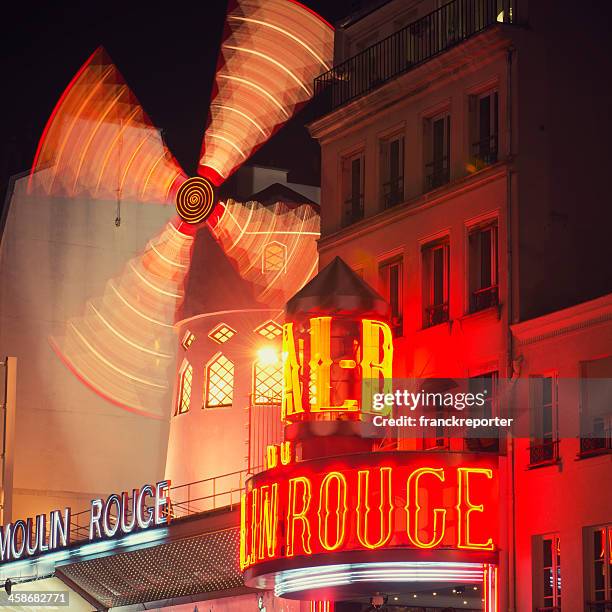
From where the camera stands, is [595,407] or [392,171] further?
[392,171]

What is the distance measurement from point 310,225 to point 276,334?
220cm

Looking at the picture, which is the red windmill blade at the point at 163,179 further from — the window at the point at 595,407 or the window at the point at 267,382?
the window at the point at 595,407

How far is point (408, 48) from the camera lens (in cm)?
2453

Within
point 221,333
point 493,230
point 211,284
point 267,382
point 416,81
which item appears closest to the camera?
point 493,230

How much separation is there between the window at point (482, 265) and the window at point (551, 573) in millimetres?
3389

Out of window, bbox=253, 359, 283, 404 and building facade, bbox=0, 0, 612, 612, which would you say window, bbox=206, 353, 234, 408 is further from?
building facade, bbox=0, 0, 612, 612

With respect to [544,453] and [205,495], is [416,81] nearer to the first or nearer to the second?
[544,453]

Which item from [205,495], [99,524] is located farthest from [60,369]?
[99,524]

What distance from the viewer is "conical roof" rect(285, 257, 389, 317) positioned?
2212cm

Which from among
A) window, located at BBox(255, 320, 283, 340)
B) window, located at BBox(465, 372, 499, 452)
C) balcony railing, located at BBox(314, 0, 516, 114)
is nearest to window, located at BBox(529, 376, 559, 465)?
window, located at BBox(465, 372, 499, 452)

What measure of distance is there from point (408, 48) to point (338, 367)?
532cm

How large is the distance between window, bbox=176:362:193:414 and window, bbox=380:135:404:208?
335 inches

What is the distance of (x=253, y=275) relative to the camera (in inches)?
1227
